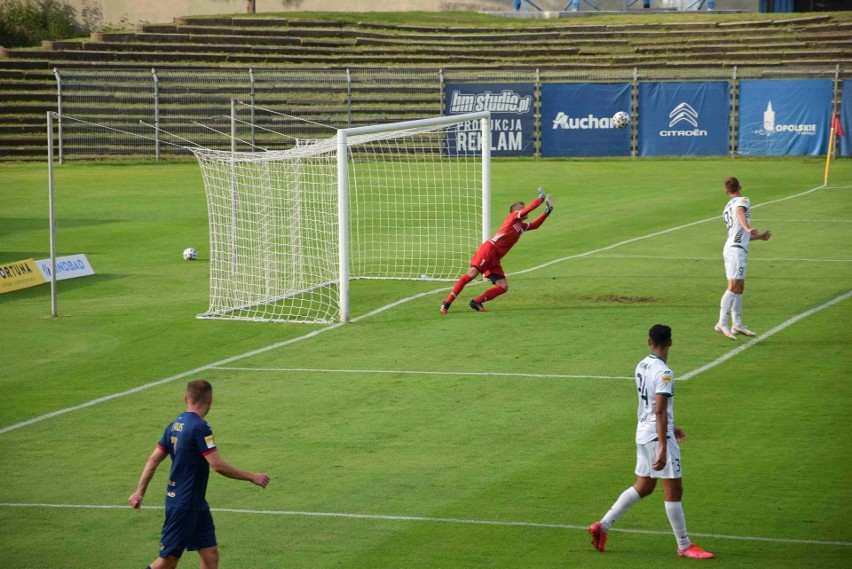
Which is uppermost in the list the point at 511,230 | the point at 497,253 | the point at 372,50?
the point at 372,50

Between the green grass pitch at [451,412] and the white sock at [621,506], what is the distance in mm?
289

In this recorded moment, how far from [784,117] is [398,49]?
1701 cm

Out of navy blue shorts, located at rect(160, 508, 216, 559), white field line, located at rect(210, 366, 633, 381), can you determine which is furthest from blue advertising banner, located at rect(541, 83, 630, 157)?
navy blue shorts, located at rect(160, 508, 216, 559)

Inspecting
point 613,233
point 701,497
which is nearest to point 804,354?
point 701,497

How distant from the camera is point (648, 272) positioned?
2467cm

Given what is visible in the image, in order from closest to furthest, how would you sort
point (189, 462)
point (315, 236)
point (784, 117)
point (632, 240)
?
point (189, 462) → point (315, 236) → point (632, 240) → point (784, 117)

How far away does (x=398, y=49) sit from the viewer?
53562mm

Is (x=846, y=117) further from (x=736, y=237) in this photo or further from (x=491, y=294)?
(x=736, y=237)

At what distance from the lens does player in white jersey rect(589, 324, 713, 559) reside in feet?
31.9

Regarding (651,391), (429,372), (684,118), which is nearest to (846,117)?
(684,118)

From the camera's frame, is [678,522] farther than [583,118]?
No

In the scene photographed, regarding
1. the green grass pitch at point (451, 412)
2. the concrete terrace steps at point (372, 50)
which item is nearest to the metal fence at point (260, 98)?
the concrete terrace steps at point (372, 50)

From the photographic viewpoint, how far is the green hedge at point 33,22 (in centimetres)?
5659

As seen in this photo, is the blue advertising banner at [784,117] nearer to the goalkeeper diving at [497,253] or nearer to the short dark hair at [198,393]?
the goalkeeper diving at [497,253]
